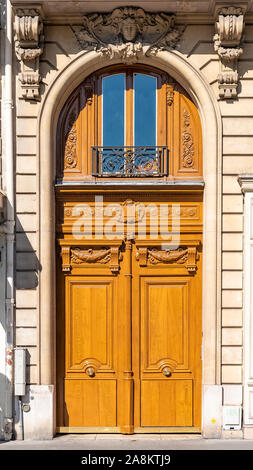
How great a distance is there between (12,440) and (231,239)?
15.7 ft

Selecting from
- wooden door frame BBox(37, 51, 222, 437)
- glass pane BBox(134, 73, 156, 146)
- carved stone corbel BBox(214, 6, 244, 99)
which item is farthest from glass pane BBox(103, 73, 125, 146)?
carved stone corbel BBox(214, 6, 244, 99)

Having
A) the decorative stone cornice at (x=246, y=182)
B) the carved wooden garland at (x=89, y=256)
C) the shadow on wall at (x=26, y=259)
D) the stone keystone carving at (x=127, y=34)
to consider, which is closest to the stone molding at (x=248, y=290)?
the decorative stone cornice at (x=246, y=182)

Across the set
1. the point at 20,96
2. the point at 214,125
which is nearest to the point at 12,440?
the point at 20,96

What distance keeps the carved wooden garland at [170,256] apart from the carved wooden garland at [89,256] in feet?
1.27

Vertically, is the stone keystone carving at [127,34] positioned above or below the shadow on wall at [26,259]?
above

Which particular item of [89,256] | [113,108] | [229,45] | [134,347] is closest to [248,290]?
[134,347]

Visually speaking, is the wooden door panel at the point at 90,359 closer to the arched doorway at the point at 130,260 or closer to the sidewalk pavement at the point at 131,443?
the arched doorway at the point at 130,260

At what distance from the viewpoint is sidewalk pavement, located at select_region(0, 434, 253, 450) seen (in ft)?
22.4

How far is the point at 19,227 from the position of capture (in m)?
7.19

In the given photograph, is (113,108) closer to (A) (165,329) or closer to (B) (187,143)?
(B) (187,143)

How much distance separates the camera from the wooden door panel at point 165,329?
290 inches

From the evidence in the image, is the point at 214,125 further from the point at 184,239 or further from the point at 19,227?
the point at 19,227

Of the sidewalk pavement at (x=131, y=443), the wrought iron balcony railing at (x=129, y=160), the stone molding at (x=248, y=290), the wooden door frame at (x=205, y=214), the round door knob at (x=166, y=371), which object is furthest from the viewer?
the wrought iron balcony railing at (x=129, y=160)

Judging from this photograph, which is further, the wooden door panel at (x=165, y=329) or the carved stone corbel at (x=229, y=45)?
the wooden door panel at (x=165, y=329)
